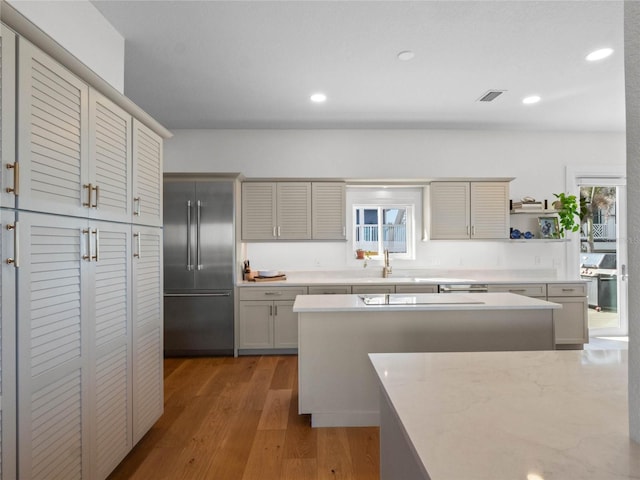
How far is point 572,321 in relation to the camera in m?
3.98

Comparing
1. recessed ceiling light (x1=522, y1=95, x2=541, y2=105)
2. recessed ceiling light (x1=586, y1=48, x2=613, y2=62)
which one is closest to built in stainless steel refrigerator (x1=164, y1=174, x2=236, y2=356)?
recessed ceiling light (x1=522, y1=95, x2=541, y2=105)

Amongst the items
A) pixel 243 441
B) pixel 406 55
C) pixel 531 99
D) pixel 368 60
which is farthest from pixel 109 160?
pixel 531 99

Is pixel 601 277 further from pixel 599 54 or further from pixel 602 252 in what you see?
pixel 599 54

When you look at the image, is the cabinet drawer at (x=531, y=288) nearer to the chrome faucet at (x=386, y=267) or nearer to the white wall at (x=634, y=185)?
the chrome faucet at (x=386, y=267)

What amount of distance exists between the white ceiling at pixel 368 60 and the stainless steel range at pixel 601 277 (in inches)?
70.2

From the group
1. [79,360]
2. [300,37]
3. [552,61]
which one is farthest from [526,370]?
[552,61]

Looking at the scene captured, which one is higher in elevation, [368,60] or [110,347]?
[368,60]

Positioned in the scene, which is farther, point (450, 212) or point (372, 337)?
point (450, 212)

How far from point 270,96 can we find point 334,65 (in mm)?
854

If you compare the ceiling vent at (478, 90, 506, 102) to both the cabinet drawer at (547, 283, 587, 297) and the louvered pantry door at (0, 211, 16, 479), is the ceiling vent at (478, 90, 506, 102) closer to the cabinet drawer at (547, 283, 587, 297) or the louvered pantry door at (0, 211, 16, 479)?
the cabinet drawer at (547, 283, 587, 297)

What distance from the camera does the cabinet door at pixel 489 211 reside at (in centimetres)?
428

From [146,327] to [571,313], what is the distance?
443cm

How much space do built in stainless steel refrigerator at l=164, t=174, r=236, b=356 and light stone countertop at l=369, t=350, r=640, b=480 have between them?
2.95 meters

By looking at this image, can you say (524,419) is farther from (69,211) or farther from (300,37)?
(300,37)
